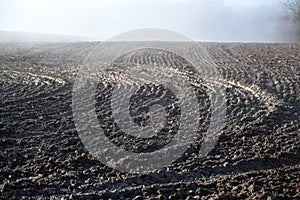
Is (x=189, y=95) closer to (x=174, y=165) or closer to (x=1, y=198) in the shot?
(x=174, y=165)

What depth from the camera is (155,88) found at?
1385cm

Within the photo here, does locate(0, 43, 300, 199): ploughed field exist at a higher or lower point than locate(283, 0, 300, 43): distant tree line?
lower

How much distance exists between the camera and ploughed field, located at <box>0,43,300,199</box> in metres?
6.41

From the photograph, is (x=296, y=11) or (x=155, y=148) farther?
(x=296, y=11)

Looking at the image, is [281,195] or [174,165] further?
[174,165]

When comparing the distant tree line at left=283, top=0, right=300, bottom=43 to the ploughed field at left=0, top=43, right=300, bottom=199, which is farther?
the distant tree line at left=283, top=0, right=300, bottom=43

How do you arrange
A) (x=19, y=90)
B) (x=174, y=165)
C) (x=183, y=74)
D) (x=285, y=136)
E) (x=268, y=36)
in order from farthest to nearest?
(x=268, y=36)
(x=183, y=74)
(x=19, y=90)
(x=285, y=136)
(x=174, y=165)

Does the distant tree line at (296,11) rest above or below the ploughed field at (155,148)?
above

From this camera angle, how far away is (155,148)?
8.34m

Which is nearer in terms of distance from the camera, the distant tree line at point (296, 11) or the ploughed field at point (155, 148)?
the ploughed field at point (155, 148)

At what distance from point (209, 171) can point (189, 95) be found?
571 centimetres

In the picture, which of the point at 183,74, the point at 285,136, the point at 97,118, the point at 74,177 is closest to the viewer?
the point at 74,177

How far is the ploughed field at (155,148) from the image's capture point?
21.0 ft

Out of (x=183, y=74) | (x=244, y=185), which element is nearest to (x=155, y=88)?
(x=183, y=74)
